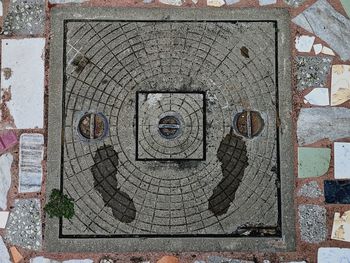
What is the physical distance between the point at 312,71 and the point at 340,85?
0.22 metres

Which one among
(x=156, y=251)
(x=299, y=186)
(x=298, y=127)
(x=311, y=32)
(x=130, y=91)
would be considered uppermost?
(x=311, y=32)

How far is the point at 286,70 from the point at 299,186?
0.84 meters

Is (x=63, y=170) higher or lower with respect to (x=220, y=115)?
lower

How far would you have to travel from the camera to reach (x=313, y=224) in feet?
10.7

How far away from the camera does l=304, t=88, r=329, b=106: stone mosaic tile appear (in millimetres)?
3338

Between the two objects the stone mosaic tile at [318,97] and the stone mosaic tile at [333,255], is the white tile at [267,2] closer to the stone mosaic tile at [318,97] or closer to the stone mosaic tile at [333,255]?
the stone mosaic tile at [318,97]

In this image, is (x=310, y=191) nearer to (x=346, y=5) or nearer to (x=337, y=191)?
(x=337, y=191)

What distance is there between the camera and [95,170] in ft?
10.8

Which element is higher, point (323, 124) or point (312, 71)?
point (312, 71)

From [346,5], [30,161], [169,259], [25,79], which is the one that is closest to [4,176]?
[30,161]

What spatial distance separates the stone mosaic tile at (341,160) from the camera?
3295 mm

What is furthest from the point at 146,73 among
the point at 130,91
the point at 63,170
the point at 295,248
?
the point at 295,248

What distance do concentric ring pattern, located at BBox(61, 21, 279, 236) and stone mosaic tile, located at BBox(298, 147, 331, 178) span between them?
184 mm

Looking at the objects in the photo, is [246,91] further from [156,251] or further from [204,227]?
[156,251]
